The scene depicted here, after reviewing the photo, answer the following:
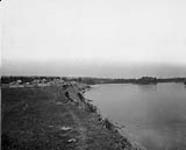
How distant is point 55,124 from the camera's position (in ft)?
55.6

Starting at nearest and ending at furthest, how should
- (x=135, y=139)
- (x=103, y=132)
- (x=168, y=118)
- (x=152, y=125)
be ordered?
(x=103, y=132)
(x=135, y=139)
(x=152, y=125)
(x=168, y=118)

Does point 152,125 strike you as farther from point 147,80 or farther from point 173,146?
point 147,80

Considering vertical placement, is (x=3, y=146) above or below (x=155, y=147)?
above

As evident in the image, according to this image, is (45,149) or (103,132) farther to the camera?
(103,132)

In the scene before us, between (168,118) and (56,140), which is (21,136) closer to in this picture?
(56,140)

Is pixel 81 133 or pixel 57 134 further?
pixel 81 133

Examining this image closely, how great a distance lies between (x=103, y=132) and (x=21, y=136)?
16.5 ft

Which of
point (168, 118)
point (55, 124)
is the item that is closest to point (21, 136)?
point (55, 124)

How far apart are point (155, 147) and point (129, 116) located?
11446 mm

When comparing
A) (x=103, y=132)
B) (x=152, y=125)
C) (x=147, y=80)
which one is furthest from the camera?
(x=147, y=80)

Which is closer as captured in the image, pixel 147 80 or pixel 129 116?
pixel 129 116

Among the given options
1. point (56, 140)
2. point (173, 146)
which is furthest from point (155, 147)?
point (56, 140)

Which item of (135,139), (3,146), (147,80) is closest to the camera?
(3,146)

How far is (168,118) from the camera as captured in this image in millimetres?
25547
